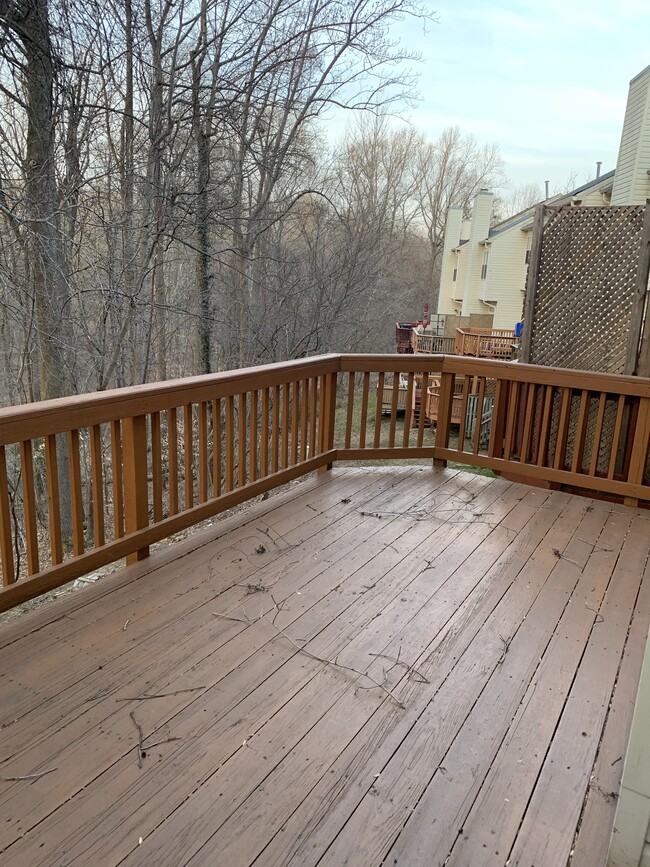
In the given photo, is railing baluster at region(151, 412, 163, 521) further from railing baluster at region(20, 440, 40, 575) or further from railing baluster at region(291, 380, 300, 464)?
railing baluster at region(291, 380, 300, 464)

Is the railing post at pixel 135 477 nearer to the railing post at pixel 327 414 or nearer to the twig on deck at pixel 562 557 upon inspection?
the railing post at pixel 327 414

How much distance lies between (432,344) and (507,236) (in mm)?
4611

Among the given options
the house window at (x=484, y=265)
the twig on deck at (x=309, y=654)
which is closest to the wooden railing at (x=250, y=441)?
the twig on deck at (x=309, y=654)

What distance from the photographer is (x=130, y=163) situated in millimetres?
7570

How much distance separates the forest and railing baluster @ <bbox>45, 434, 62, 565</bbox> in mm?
4147

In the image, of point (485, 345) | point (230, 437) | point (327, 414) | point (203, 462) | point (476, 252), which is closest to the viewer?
point (203, 462)

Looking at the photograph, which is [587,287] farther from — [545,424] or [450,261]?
[450,261]

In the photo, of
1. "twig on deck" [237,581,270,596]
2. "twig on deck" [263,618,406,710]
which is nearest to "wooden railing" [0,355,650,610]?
"twig on deck" [237,581,270,596]

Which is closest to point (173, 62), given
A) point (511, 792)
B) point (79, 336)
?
point (79, 336)

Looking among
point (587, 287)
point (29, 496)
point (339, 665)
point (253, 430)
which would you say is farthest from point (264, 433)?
point (587, 287)

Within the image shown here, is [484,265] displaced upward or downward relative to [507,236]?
downward

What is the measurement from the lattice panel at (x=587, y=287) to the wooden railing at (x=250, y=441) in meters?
0.33

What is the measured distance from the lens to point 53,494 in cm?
233

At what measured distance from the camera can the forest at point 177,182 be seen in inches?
264
